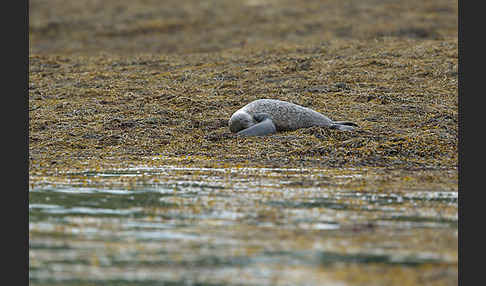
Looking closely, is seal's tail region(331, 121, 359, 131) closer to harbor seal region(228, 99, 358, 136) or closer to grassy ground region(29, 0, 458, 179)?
harbor seal region(228, 99, 358, 136)

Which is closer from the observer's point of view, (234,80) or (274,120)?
(274,120)

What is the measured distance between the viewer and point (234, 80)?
43.3 ft

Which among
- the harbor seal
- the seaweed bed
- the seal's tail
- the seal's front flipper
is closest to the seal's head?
the harbor seal

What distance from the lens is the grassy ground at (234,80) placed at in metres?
8.84

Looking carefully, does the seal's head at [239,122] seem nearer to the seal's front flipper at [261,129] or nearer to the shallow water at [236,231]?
the seal's front flipper at [261,129]

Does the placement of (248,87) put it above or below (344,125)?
above

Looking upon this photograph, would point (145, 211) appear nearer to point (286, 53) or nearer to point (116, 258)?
Result: point (116, 258)

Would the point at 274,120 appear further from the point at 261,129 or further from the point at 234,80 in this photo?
the point at 234,80

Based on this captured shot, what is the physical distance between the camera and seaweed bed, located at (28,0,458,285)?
825 cm

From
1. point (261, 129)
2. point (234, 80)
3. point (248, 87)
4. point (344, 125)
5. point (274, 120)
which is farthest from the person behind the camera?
point (234, 80)

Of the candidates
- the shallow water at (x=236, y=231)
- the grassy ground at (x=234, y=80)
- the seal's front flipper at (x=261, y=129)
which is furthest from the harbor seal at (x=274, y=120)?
the shallow water at (x=236, y=231)

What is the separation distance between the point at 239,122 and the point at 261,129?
0.32 m

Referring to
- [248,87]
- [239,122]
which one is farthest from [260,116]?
[248,87]

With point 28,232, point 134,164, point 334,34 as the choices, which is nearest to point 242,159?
point 134,164
